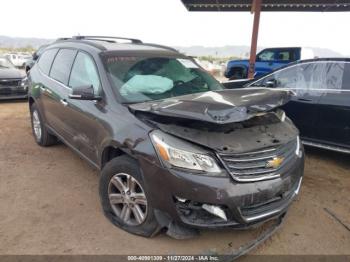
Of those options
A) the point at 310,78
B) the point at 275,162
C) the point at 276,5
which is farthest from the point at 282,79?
the point at 276,5

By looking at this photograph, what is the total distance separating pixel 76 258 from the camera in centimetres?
288

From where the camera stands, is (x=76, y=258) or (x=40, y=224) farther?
(x=40, y=224)

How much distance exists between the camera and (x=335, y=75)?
5070mm

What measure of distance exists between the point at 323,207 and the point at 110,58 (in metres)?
2.93

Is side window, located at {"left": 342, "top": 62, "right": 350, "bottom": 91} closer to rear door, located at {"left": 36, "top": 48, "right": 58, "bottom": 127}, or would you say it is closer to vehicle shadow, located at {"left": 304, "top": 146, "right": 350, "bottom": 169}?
vehicle shadow, located at {"left": 304, "top": 146, "right": 350, "bottom": 169}

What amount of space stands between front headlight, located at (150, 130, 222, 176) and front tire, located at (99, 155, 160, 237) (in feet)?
1.18

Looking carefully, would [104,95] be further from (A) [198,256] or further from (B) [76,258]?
(A) [198,256]

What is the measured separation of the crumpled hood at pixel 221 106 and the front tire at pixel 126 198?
55 centimetres

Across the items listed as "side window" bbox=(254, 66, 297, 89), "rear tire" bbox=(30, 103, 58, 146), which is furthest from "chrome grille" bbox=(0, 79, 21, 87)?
"side window" bbox=(254, 66, 297, 89)

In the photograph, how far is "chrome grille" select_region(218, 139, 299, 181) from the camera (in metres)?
2.71

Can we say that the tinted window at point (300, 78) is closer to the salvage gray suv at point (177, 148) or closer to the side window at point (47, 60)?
the salvage gray suv at point (177, 148)

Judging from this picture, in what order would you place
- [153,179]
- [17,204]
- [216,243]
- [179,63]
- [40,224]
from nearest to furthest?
[153,179]
[216,243]
[40,224]
[17,204]
[179,63]

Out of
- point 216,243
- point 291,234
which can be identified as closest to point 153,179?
point 216,243

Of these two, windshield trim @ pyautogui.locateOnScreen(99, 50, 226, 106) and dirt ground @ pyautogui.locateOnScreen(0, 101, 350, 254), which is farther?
windshield trim @ pyautogui.locateOnScreen(99, 50, 226, 106)
